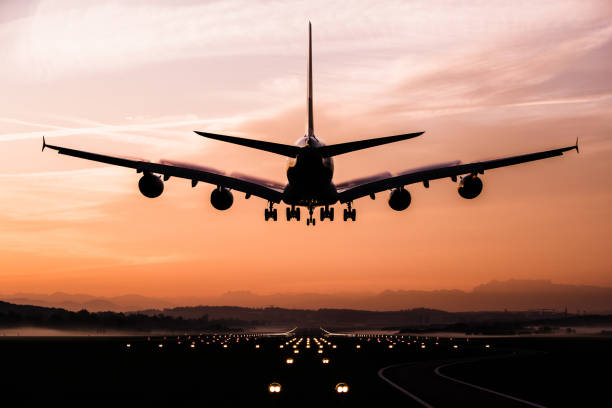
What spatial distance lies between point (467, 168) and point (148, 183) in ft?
66.9

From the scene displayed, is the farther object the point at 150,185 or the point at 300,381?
the point at 150,185

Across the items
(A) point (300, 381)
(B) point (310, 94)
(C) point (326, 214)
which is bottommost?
(A) point (300, 381)

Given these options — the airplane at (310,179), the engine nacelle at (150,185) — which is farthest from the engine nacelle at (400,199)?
the engine nacelle at (150,185)

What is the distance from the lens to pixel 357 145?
3922 cm

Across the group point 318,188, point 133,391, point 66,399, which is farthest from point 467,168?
point 66,399

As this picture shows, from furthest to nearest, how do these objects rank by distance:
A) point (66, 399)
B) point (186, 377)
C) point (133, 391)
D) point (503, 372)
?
1. point (503, 372)
2. point (186, 377)
3. point (133, 391)
4. point (66, 399)

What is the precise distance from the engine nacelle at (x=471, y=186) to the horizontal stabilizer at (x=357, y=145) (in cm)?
1175

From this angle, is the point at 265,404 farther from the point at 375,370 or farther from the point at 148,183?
the point at 148,183

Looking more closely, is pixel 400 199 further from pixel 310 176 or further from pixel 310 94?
pixel 310 94

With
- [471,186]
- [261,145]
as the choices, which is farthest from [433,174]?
[261,145]

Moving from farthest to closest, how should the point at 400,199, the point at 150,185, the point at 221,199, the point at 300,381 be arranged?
the point at 400,199 → the point at 221,199 → the point at 150,185 → the point at 300,381

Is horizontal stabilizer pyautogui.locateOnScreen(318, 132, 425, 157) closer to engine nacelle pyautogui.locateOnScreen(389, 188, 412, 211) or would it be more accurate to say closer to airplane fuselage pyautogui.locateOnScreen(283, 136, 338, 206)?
airplane fuselage pyautogui.locateOnScreen(283, 136, 338, 206)

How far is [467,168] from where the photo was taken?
48062 mm

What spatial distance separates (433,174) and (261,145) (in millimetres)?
14411
